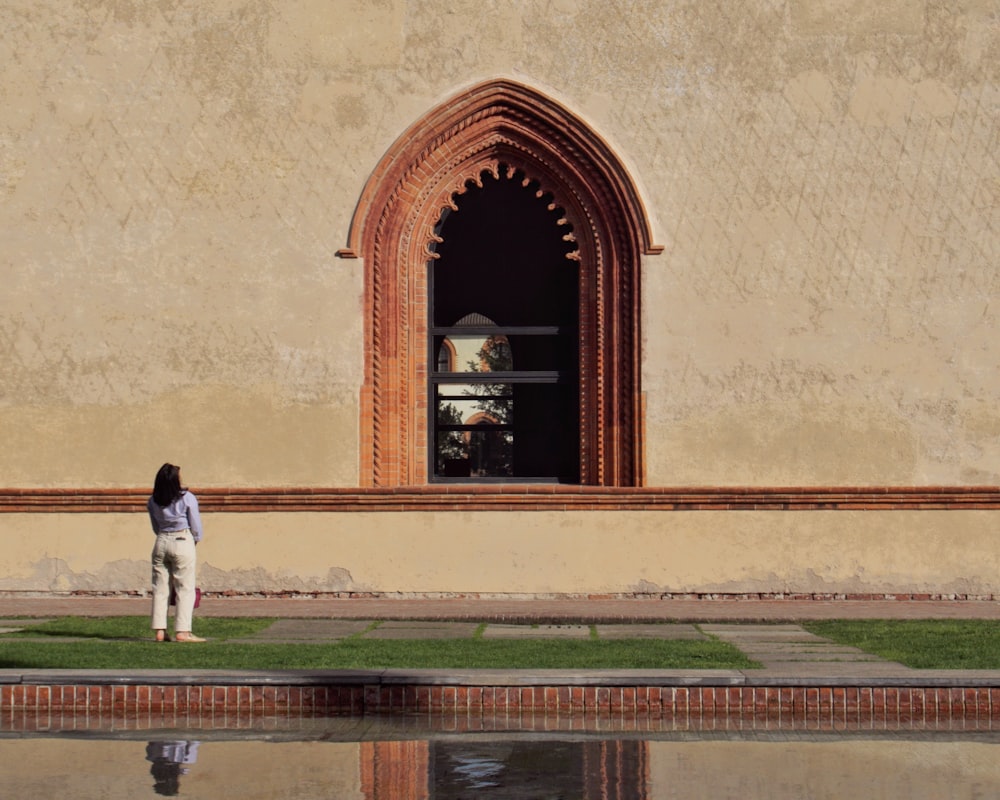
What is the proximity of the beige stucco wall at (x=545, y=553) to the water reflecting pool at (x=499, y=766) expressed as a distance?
282 inches

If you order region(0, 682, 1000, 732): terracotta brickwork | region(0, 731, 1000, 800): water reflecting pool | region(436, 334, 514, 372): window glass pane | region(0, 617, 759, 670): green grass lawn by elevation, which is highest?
region(436, 334, 514, 372): window glass pane

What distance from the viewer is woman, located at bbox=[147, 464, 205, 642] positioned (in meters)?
11.0

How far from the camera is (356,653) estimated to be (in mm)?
9703

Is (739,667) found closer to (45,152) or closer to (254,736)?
(254,736)

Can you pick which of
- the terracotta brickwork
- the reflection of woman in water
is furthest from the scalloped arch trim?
the reflection of woman in water

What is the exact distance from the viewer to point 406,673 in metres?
8.30

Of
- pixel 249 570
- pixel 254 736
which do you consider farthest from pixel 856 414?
pixel 254 736

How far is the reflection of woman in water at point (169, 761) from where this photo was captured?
20.4 feet

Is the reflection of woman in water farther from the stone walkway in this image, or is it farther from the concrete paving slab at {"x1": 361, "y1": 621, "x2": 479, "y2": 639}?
the concrete paving slab at {"x1": 361, "y1": 621, "x2": 479, "y2": 639}

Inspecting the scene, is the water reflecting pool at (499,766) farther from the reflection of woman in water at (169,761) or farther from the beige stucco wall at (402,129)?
the beige stucco wall at (402,129)

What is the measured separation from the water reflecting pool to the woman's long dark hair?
381 centimetres

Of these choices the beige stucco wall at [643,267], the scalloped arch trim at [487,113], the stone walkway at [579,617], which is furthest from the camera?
the scalloped arch trim at [487,113]

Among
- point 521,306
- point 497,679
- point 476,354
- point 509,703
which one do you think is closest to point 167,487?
point 497,679

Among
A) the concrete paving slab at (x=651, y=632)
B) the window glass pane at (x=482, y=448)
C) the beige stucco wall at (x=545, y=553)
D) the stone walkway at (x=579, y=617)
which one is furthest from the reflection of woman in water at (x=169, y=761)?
the window glass pane at (x=482, y=448)
